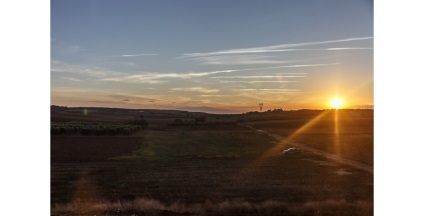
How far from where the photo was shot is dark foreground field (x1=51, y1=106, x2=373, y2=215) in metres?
4.72

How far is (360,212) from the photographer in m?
4.55

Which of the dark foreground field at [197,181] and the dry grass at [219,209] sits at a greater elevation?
the dry grass at [219,209]

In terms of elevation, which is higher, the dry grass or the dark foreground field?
the dry grass

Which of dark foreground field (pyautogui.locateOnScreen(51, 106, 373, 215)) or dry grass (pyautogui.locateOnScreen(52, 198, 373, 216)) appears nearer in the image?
dry grass (pyautogui.locateOnScreen(52, 198, 373, 216))

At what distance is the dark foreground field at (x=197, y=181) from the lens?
4.72 m

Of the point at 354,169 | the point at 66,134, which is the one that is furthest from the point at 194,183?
the point at 66,134

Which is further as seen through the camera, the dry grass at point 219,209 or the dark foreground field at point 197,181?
the dark foreground field at point 197,181

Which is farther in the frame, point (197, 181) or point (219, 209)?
point (197, 181)

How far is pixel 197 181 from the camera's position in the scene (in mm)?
7750

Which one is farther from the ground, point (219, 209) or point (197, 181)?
point (219, 209)

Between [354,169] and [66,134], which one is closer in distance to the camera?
[354,169]
